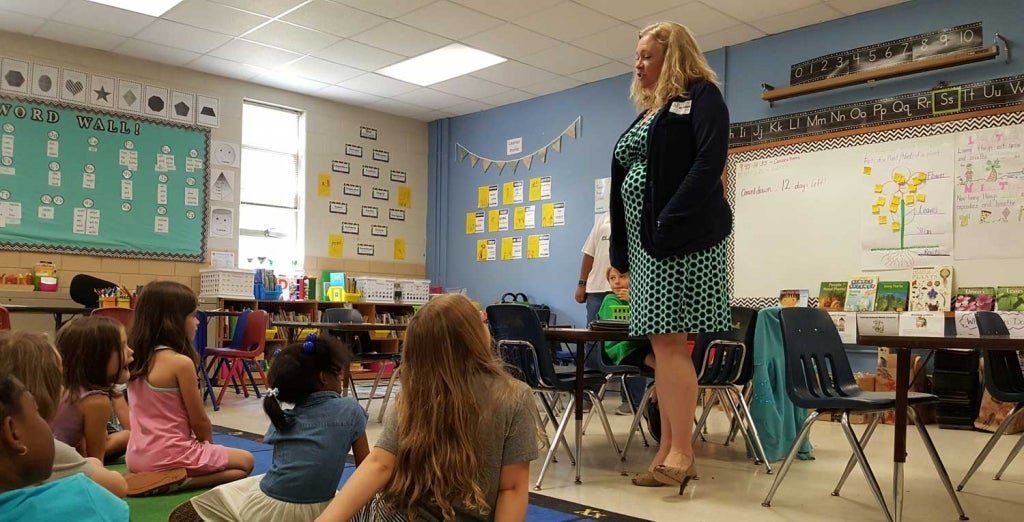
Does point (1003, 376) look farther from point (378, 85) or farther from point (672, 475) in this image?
point (378, 85)

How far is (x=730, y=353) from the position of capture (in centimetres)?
351

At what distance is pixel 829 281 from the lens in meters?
5.98

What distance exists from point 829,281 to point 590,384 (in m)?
3.38

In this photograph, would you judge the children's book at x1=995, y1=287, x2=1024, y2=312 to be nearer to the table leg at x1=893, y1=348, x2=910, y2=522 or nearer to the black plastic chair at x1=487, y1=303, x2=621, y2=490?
the black plastic chair at x1=487, y1=303, x2=621, y2=490

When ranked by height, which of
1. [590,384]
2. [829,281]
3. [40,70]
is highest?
[40,70]

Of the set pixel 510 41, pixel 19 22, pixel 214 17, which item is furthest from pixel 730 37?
pixel 19 22

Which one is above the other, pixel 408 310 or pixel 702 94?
pixel 702 94

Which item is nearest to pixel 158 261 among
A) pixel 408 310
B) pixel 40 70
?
pixel 40 70

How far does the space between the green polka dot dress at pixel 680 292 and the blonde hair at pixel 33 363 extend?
5.88 feet

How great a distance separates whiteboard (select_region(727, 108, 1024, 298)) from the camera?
525 cm

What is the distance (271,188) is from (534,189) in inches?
108

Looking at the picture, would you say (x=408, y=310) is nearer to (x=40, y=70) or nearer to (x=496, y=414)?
(x=40, y=70)

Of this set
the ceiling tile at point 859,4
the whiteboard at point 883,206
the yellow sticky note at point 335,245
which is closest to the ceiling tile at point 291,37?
the yellow sticky note at point 335,245

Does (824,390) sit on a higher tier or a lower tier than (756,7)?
lower
